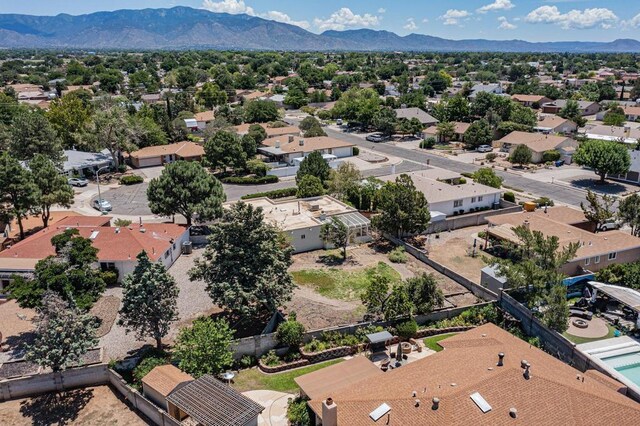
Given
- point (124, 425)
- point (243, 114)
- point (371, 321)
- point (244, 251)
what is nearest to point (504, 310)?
point (371, 321)

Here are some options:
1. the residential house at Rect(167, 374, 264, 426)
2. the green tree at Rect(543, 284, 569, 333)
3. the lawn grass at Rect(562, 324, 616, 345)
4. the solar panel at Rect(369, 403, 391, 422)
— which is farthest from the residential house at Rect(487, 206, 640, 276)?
the residential house at Rect(167, 374, 264, 426)

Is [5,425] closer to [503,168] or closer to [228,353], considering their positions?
[228,353]

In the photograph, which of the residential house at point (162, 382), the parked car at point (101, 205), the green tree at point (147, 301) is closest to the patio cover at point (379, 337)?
the residential house at point (162, 382)

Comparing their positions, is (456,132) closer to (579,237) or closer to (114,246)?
(579,237)

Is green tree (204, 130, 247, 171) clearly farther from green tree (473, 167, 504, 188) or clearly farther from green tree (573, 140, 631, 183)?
green tree (573, 140, 631, 183)

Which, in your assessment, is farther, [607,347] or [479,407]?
[607,347]

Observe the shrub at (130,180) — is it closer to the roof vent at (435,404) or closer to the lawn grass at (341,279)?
the lawn grass at (341,279)
